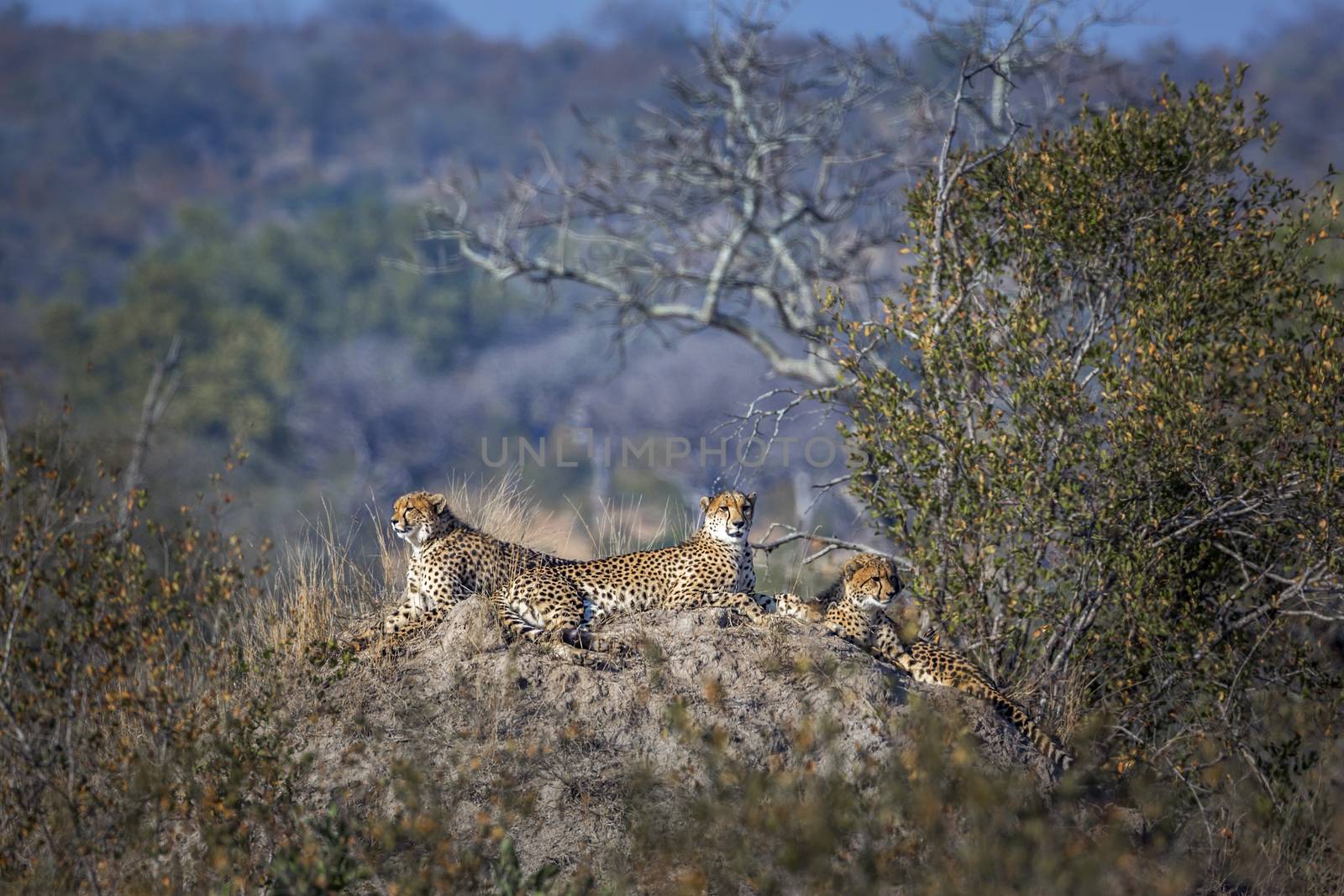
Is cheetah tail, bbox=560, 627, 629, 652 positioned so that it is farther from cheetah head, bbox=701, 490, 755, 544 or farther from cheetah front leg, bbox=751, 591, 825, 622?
cheetah head, bbox=701, 490, 755, 544

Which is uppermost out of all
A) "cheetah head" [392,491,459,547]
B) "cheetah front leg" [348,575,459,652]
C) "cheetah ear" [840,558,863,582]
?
"cheetah ear" [840,558,863,582]

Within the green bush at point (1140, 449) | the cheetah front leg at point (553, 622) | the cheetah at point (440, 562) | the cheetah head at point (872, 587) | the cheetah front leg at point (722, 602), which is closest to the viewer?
the cheetah front leg at point (553, 622)

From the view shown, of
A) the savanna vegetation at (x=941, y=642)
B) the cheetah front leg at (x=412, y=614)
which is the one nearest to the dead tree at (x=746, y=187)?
the savanna vegetation at (x=941, y=642)

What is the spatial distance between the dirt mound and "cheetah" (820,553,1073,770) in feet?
0.49

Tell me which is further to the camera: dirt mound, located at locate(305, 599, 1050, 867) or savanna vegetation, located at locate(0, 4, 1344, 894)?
dirt mound, located at locate(305, 599, 1050, 867)

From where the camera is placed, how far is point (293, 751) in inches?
282

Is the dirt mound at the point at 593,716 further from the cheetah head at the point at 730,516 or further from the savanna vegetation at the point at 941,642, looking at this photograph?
the cheetah head at the point at 730,516

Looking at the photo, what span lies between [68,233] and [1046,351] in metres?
58.6

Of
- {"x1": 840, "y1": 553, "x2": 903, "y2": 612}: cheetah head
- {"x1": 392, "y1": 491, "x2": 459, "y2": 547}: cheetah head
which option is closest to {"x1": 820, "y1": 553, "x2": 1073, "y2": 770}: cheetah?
{"x1": 840, "y1": 553, "x2": 903, "y2": 612}: cheetah head

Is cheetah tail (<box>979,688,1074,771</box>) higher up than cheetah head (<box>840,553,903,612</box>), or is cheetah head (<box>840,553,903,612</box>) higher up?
cheetah head (<box>840,553,903,612</box>)

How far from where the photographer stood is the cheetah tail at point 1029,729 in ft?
25.1

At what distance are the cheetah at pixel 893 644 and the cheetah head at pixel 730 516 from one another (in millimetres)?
636

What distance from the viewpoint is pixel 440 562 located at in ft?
28.0

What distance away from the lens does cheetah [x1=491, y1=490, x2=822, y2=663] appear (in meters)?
7.96
